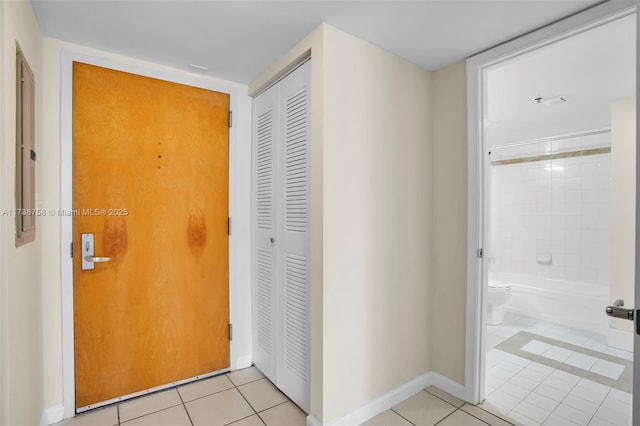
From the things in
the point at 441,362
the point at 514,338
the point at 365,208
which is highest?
the point at 365,208

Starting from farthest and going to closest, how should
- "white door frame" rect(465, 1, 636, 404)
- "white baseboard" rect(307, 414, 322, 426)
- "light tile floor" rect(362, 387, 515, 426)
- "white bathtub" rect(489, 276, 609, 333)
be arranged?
"white bathtub" rect(489, 276, 609, 333)
"white door frame" rect(465, 1, 636, 404)
"light tile floor" rect(362, 387, 515, 426)
"white baseboard" rect(307, 414, 322, 426)

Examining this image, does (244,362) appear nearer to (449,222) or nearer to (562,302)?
(449,222)

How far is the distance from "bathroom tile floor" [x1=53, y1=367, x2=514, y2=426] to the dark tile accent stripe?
1.11 meters

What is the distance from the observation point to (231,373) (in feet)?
7.99

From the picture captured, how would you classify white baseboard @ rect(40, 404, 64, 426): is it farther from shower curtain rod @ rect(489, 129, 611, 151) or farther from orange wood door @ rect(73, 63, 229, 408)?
shower curtain rod @ rect(489, 129, 611, 151)

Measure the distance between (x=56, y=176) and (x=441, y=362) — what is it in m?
2.76

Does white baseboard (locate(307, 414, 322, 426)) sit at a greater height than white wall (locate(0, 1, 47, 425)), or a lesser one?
lesser

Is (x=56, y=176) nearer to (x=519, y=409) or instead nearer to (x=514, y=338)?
(x=519, y=409)

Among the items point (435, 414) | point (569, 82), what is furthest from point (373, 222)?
point (569, 82)

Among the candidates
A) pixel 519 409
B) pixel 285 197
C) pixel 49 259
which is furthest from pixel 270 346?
pixel 519 409

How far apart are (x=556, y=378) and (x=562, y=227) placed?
234 centimetres

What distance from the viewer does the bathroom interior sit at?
6.81 feet

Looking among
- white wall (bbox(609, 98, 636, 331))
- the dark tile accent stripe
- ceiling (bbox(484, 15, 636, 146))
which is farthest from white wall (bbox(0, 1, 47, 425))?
white wall (bbox(609, 98, 636, 331))

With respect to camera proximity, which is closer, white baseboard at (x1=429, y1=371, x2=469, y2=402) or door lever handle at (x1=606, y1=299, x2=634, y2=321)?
door lever handle at (x1=606, y1=299, x2=634, y2=321)
